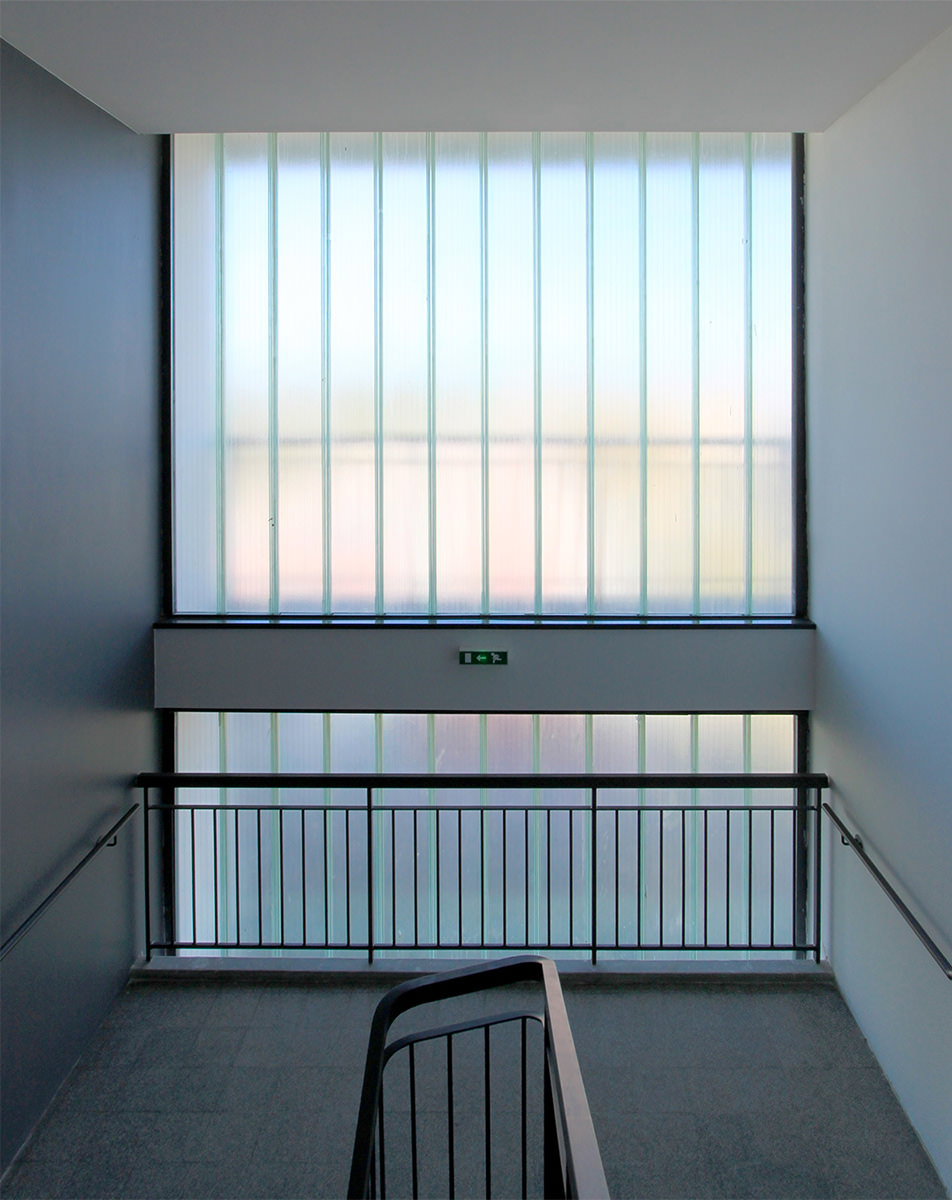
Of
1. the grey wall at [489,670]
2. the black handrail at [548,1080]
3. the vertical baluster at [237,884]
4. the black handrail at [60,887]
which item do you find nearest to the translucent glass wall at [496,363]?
the grey wall at [489,670]

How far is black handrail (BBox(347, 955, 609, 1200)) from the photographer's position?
1692 mm

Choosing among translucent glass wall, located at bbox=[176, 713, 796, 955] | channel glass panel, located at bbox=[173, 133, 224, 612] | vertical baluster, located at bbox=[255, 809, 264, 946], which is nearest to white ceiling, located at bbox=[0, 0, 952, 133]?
channel glass panel, located at bbox=[173, 133, 224, 612]

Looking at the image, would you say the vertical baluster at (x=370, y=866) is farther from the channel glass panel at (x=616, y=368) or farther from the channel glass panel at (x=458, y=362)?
the channel glass panel at (x=616, y=368)

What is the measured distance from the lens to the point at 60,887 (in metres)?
3.77

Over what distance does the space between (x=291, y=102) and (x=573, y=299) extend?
172cm

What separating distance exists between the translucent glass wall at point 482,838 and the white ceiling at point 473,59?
9.64 feet

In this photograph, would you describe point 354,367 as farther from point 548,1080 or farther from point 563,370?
point 548,1080

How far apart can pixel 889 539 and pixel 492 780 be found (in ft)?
7.19

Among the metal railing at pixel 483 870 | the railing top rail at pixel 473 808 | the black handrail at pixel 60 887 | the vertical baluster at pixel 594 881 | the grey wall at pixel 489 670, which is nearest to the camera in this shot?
the black handrail at pixel 60 887

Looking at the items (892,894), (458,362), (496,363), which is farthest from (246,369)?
(892,894)

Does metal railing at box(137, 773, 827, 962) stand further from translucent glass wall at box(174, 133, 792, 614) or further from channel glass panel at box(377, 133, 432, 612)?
channel glass panel at box(377, 133, 432, 612)

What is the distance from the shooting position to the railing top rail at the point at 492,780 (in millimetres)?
4754

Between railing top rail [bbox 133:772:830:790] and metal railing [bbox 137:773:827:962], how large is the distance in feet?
0.81

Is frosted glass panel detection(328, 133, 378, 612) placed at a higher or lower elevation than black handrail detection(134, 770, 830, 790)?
higher
